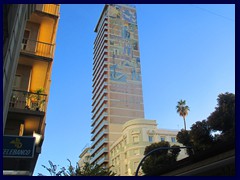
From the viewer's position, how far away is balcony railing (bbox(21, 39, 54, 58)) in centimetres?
1212

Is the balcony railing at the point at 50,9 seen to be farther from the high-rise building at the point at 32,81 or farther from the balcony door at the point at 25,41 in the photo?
the balcony door at the point at 25,41

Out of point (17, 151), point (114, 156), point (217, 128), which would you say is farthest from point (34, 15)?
point (114, 156)

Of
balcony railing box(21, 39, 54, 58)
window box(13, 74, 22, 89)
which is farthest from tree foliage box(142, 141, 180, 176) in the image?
window box(13, 74, 22, 89)

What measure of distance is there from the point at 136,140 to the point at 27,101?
2322 inches

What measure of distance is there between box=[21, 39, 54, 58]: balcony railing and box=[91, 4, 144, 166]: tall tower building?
7325cm

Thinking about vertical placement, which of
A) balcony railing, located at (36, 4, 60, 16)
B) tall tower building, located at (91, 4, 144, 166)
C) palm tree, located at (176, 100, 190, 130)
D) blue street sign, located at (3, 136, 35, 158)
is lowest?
blue street sign, located at (3, 136, 35, 158)

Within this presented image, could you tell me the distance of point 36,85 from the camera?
13.7 metres

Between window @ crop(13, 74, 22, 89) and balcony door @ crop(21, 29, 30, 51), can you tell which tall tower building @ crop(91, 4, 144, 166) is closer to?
balcony door @ crop(21, 29, 30, 51)

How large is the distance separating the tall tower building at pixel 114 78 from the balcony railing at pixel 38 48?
240ft

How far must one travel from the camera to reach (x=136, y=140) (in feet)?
224

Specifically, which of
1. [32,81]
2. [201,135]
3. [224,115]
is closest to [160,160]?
Result: [201,135]

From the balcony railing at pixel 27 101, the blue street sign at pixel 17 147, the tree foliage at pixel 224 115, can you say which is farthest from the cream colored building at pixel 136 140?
the blue street sign at pixel 17 147

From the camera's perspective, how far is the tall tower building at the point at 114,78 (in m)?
88.4

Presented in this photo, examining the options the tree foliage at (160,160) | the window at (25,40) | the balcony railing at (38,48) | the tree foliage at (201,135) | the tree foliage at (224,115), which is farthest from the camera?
the tree foliage at (160,160)
